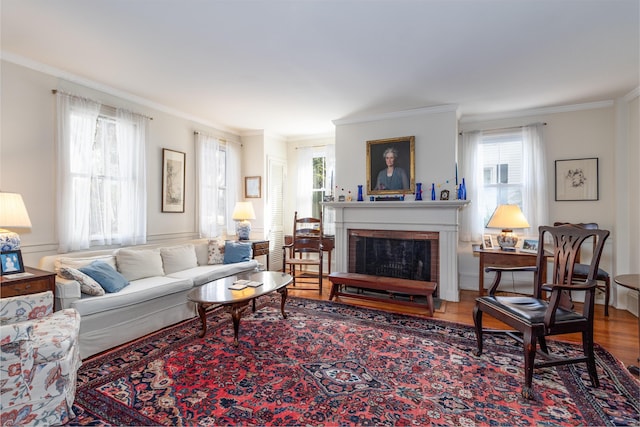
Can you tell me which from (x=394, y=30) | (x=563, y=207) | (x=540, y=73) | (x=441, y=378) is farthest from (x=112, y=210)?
(x=563, y=207)

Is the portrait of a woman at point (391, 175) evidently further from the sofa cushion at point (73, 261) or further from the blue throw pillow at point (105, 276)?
the sofa cushion at point (73, 261)

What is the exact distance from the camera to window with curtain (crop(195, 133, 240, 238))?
4836 mm

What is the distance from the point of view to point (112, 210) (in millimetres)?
3701

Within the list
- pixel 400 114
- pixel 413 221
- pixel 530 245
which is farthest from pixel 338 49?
pixel 530 245

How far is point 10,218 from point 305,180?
4.12 metres

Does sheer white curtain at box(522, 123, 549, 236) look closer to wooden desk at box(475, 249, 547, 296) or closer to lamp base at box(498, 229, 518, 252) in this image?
lamp base at box(498, 229, 518, 252)

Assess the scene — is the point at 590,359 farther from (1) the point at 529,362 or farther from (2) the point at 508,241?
(2) the point at 508,241

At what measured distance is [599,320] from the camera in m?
3.44

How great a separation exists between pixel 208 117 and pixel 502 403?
4.93 metres

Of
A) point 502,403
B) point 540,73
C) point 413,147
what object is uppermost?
point 540,73

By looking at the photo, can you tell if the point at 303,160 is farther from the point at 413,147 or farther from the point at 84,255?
the point at 84,255

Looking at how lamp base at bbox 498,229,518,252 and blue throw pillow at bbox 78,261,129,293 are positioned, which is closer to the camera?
blue throw pillow at bbox 78,261,129,293

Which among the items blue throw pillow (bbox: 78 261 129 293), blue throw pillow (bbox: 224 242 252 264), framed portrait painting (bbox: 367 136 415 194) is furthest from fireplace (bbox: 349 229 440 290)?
blue throw pillow (bbox: 78 261 129 293)

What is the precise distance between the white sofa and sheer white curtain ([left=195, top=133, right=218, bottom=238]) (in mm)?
696
